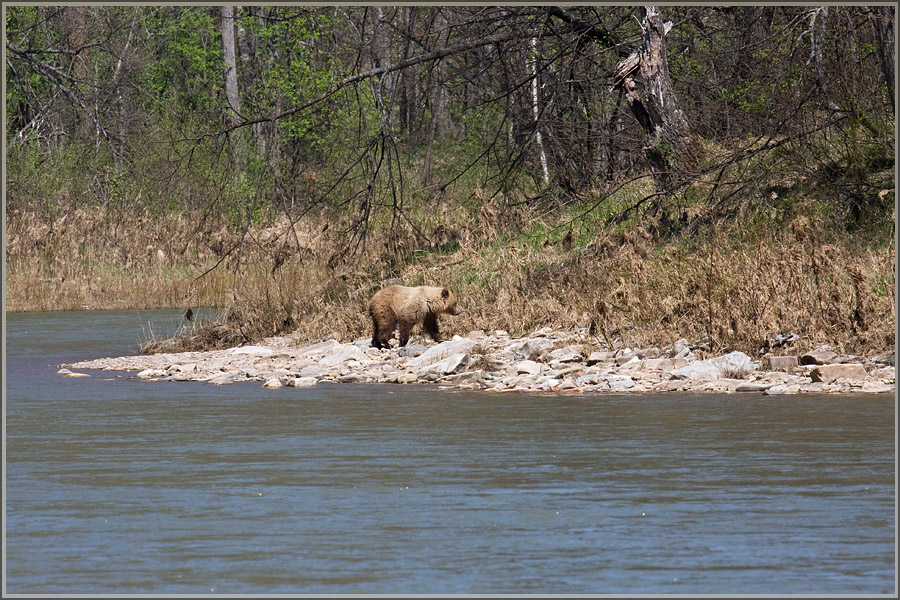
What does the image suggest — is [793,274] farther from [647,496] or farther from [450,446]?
[647,496]

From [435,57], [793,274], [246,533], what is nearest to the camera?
[246,533]

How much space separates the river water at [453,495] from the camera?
559 cm

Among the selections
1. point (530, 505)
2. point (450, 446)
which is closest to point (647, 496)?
point (530, 505)

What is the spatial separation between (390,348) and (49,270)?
13.3 metres

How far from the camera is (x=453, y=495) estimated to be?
7277mm

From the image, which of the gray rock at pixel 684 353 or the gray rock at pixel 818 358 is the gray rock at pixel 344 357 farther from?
the gray rock at pixel 818 358

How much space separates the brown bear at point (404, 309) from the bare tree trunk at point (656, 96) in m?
4.45

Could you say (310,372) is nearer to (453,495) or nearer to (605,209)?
(453,495)

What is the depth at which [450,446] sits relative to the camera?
8977mm

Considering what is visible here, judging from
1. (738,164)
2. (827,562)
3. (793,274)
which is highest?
(738,164)

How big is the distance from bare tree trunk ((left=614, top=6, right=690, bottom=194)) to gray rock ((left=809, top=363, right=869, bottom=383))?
6.68m

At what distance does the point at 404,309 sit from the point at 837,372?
208 inches

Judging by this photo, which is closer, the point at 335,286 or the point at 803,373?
the point at 803,373

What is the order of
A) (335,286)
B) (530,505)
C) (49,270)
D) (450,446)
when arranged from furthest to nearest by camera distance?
(49,270), (335,286), (450,446), (530,505)
